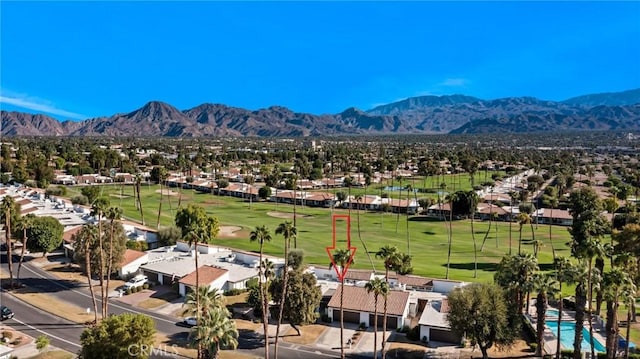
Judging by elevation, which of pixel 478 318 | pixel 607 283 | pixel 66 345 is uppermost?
pixel 607 283

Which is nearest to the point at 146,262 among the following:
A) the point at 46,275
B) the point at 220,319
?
the point at 46,275

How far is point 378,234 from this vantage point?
94.2m

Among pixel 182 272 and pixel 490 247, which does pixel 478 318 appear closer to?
pixel 182 272

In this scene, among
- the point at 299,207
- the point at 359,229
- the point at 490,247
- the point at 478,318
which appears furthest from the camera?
the point at 299,207

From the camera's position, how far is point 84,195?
367 ft

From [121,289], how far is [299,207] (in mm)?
70789

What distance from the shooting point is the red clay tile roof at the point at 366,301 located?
48469 mm

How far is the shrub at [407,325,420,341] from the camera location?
45938 mm

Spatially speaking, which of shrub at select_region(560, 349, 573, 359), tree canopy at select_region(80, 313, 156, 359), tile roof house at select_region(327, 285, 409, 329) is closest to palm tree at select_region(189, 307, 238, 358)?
tree canopy at select_region(80, 313, 156, 359)

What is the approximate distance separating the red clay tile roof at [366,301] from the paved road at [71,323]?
7.51m

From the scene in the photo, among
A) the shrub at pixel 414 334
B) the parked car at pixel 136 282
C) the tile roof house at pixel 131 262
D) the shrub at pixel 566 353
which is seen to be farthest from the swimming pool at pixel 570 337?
the tile roof house at pixel 131 262

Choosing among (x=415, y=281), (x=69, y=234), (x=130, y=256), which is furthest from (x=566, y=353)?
(x=69, y=234)

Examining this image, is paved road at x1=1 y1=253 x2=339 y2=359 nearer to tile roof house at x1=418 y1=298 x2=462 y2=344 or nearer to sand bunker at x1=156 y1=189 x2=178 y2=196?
tile roof house at x1=418 y1=298 x2=462 y2=344

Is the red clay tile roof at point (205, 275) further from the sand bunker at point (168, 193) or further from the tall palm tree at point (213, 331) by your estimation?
the sand bunker at point (168, 193)
